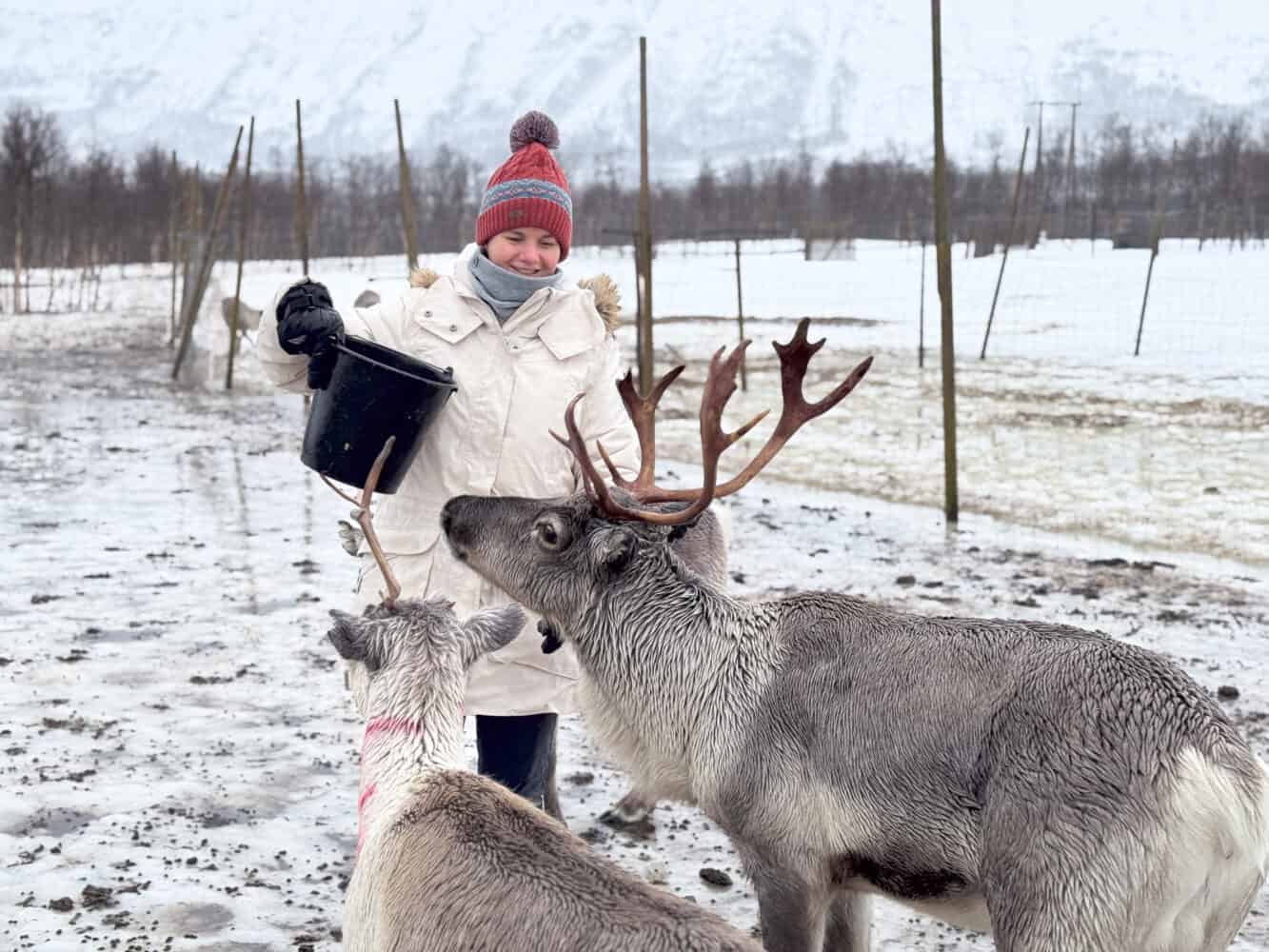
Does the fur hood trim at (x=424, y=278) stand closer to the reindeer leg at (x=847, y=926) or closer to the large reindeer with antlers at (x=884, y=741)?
the large reindeer with antlers at (x=884, y=741)

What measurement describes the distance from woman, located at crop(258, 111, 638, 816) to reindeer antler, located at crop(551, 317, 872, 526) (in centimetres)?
13

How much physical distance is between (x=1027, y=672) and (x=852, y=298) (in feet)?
88.2

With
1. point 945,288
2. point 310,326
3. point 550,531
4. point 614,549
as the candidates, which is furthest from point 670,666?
point 945,288

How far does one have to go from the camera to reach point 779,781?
3182 millimetres

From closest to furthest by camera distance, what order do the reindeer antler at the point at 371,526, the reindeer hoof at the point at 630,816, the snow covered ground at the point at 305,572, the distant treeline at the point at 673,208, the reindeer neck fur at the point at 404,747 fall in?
the reindeer neck fur at the point at 404,747, the reindeer antler at the point at 371,526, the snow covered ground at the point at 305,572, the reindeer hoof at the point at 630,816, the distant treeline at the point at 673,208

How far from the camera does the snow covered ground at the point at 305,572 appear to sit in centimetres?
412

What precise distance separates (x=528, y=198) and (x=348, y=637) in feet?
4.23

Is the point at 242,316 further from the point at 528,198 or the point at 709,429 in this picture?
the point at 709,429

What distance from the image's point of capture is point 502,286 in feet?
12.2

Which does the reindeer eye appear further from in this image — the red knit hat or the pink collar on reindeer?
the red knit hat

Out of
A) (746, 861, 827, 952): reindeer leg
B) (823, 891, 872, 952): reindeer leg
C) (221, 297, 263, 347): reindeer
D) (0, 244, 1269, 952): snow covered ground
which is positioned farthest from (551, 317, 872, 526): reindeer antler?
(221, 297, 263, 347): reindeer

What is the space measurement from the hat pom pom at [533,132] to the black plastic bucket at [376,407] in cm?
73

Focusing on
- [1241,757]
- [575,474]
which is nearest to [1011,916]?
[1241,757]

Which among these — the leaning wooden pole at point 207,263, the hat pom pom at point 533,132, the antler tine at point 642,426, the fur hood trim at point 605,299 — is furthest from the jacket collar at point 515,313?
the leaning wooden pole at point 207,263
